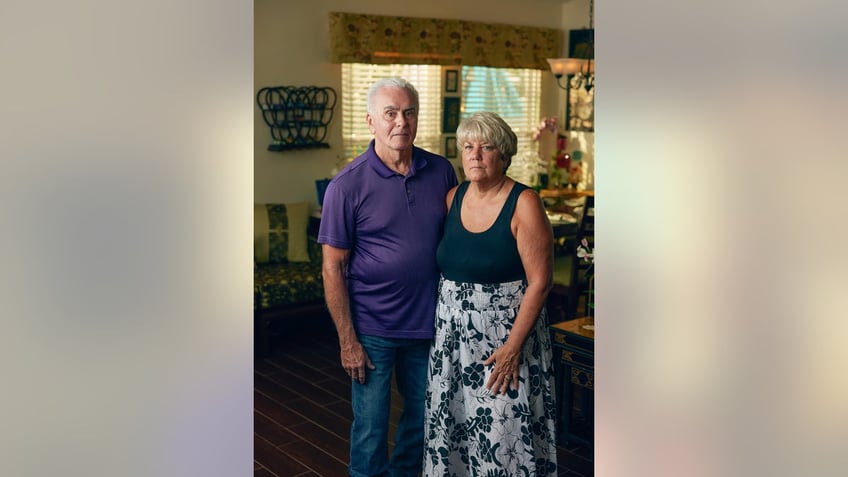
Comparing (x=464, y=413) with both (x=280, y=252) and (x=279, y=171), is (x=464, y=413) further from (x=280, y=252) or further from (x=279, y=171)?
(x=279, y=171)

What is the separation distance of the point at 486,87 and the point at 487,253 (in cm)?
548

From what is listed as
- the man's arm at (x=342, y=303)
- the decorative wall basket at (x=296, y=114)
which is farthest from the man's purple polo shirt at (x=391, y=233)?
the decorative wall basket at (x=296, y=114)

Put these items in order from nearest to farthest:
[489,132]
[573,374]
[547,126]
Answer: [489,132]
[573,374]
[547,126]

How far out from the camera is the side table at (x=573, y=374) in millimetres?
3283

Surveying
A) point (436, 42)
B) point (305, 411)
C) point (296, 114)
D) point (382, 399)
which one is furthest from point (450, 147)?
point (382, 399)

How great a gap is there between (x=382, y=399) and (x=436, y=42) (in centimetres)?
485

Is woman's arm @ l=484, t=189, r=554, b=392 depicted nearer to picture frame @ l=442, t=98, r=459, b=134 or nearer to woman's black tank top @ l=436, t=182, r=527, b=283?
woman's black tank top @ l=436, t=182, r=527, b=283

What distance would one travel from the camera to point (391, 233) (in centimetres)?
244

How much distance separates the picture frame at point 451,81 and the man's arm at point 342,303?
194 inches

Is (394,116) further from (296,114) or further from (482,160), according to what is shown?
(296,114)

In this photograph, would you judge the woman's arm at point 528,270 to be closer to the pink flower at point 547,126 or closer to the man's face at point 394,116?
the man's face at point 394,116

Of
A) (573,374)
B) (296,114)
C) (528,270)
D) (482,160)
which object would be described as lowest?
(573,374)

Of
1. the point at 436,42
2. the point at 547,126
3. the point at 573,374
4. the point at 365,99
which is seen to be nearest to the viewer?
the point at 573,374
